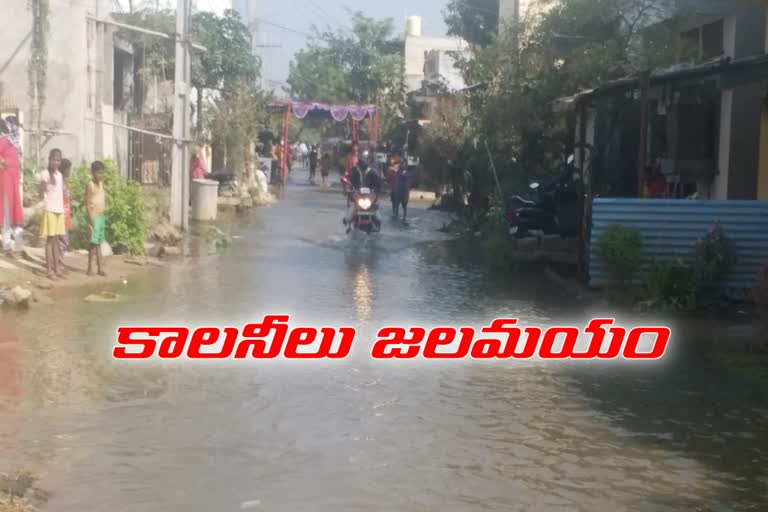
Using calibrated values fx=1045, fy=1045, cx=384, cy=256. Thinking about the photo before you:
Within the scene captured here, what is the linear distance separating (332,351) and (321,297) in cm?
321

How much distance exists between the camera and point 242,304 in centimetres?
1302

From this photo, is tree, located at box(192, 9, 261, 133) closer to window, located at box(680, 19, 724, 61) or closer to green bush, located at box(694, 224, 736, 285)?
window, located at box(680, 19, 724, 61)

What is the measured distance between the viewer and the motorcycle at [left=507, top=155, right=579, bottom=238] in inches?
794

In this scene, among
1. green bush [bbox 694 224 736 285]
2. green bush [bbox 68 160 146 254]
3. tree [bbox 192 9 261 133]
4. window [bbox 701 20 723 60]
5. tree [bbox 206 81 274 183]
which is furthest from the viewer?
tree [bbox 192 9 261 133]

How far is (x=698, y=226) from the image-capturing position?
13.6 meters

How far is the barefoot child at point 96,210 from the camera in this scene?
46.0 ft

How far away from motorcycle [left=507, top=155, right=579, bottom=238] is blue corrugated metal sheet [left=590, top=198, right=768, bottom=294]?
615 cm

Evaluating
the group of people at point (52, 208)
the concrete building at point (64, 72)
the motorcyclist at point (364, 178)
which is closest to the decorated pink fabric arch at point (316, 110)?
the motorcyclist at point (364, 178)

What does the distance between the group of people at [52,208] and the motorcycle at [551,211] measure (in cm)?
885

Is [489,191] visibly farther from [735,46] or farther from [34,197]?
[34,197]

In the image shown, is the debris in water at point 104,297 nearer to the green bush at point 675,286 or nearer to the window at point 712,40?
the green bush at point 675,286

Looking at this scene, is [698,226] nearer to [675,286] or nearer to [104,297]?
[675,286]

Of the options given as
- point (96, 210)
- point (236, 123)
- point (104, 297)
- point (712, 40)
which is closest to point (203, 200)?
point (236, 123)

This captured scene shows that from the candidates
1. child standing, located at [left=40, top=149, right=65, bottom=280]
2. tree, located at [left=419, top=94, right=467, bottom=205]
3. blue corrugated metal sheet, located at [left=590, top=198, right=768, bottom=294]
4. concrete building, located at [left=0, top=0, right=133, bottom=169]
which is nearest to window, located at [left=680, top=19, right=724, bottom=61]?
blue corrugated metal sheet, located at [left=590, top=198, right=768, bottom=294]
